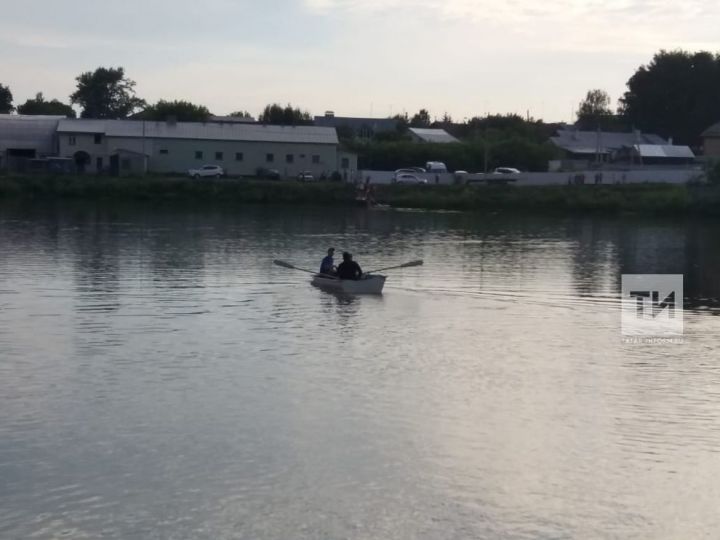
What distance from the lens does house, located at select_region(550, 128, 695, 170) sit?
362 ft

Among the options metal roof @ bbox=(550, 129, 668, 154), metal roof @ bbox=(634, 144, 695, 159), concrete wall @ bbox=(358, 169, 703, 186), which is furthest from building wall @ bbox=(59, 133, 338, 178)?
metal roof @ bbox=(634, 144, 695, 159)

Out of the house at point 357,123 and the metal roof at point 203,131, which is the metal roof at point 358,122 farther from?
the metal roof at point 203,131

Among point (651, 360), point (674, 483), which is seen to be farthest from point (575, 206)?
point (674, 483)

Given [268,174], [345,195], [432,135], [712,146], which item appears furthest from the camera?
[432,135]

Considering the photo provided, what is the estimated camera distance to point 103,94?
14662cm

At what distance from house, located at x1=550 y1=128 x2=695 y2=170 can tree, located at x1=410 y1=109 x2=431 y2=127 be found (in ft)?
120

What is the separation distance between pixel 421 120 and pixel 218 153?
67.3 meters

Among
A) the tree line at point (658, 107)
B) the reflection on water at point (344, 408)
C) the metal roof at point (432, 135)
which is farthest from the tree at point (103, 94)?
the reflection on water at point (344, 408)

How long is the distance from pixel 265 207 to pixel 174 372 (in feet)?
178

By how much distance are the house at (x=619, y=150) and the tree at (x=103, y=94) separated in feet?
186

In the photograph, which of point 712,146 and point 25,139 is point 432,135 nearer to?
point 712,146

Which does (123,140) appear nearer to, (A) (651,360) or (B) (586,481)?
(A) (651,360)

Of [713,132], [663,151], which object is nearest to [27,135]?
[663,151]

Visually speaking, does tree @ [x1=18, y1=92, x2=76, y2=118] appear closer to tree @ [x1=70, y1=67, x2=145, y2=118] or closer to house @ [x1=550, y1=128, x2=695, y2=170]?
tree @ [x1=70, y1=67, x2=145, y2=118]
